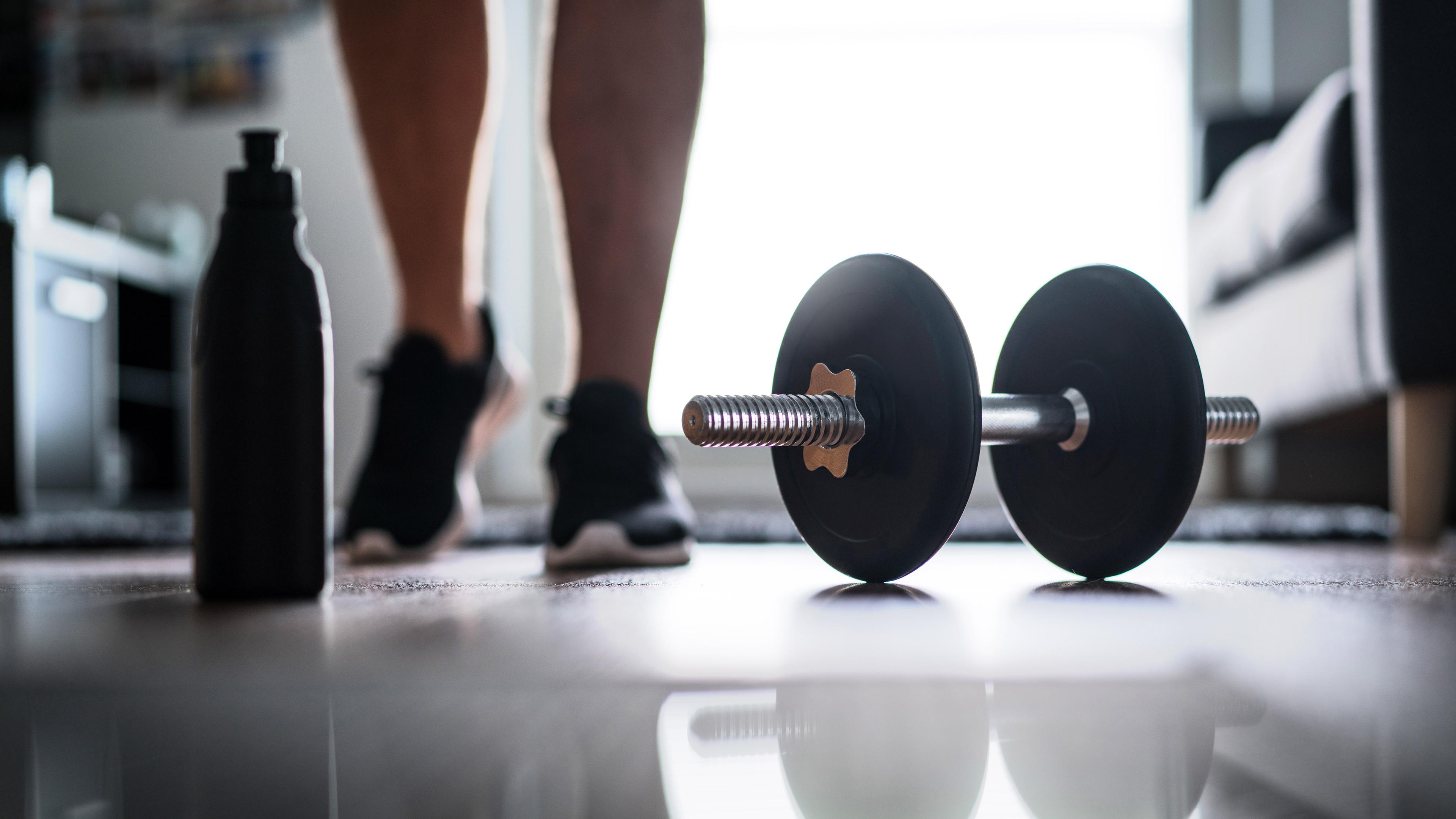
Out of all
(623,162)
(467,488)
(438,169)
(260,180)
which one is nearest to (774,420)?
(260,180)

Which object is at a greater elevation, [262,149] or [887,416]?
[262,149]

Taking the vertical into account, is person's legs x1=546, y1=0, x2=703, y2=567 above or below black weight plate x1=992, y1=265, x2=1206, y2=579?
above

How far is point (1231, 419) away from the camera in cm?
74

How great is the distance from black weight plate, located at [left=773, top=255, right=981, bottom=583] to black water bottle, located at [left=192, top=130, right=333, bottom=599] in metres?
0.30

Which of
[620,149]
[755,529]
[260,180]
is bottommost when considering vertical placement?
[755,529]

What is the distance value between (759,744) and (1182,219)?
3737 millimetres

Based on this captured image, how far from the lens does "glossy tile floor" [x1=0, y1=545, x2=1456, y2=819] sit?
23 cm

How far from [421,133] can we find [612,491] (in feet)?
1.65

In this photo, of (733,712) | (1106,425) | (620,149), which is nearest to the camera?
(733,712)

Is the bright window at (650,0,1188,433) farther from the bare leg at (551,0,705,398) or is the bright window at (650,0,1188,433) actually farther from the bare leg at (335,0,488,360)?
the bare leg at (551,0,705,398)

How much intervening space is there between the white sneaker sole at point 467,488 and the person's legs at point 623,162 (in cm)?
16

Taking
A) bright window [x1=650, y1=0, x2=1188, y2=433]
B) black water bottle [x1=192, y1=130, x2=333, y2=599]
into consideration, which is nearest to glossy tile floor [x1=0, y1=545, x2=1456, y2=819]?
black water bottle [x1=192, y1=130, x2=333, y2=599]

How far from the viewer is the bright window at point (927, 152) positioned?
351cm

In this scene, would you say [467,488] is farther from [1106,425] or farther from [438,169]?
[1106,425]
